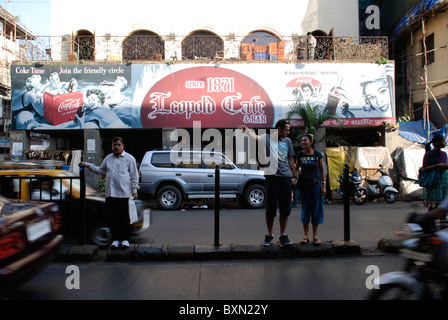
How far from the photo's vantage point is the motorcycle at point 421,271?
8.82 ft

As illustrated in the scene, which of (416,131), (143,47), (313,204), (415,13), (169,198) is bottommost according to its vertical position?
(169,198)

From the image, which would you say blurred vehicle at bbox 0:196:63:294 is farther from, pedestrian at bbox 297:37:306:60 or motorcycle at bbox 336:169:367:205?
pedestrian at bbox 297:37:306:60

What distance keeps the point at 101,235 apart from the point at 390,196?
34.4 ft

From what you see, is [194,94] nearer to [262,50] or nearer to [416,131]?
[262,50]

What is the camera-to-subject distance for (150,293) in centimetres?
Answer: 374

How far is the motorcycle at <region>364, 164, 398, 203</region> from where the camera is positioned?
40.2 ft

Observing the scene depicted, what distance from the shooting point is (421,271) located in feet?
9.21

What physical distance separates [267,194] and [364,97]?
36.6ft

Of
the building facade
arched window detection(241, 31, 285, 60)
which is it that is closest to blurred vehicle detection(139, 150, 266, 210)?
the building facade

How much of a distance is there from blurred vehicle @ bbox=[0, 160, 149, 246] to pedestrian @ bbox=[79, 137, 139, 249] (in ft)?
1.54

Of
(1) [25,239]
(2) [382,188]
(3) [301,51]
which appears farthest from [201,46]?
(1) [25,239]

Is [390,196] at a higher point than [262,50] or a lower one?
lower

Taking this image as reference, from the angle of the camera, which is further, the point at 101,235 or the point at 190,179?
the point at 190,179
